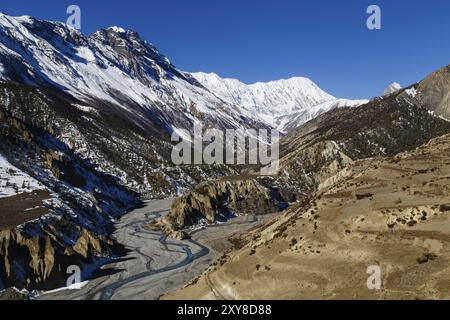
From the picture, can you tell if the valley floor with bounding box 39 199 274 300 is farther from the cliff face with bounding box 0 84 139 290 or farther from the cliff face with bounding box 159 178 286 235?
the cliff face with bounding box 159 178 286 235

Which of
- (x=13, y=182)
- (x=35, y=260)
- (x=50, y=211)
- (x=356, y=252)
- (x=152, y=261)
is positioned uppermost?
(x=13, y=182)

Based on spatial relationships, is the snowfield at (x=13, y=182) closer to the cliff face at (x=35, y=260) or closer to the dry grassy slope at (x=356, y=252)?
the cliff face at (x=35, y=260)

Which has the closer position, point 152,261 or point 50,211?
point 152,261

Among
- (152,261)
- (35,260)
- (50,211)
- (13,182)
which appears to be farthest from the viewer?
(13,182)

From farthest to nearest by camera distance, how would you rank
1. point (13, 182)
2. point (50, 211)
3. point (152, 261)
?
point (13, 182) → point (50, 211) → point (152, 261)

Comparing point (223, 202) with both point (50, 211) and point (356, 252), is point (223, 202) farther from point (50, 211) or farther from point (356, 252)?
point (356, 252)

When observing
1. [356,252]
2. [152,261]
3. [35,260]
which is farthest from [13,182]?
[356,252]

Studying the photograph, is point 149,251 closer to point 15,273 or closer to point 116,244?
Answer: point 116,244
